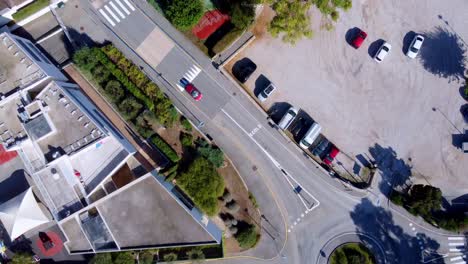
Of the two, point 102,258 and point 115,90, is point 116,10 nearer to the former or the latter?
point 115,90

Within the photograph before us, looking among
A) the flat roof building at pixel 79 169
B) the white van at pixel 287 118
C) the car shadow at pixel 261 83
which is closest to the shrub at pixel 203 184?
the flat roof building at pixel 79 169

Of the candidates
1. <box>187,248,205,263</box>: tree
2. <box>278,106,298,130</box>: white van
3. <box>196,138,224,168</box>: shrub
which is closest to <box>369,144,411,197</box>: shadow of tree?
<box>278,106,298,130</box>: white van

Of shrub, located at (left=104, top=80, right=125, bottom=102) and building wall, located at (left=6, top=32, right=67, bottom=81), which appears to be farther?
shrub, located at (left=104, top=80, right=125, bottom=102)

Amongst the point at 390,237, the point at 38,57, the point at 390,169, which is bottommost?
the point at 38,57

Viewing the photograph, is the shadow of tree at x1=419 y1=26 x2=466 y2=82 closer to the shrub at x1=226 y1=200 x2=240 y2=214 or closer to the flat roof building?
the shrub at x1=226 y1=200 x2=240 y2=214

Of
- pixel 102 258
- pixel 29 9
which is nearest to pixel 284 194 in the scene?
pixel 102 258

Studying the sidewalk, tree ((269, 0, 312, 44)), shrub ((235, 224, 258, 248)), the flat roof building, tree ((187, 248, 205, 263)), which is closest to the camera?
the flat roof building

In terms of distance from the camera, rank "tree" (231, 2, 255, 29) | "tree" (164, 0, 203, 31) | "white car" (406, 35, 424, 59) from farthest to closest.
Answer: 1. "white car" (406, 35, 424, 59)
2. "tree" (164, 0, 203, 31)
3. "tree" (231, 2, 255, 29)
